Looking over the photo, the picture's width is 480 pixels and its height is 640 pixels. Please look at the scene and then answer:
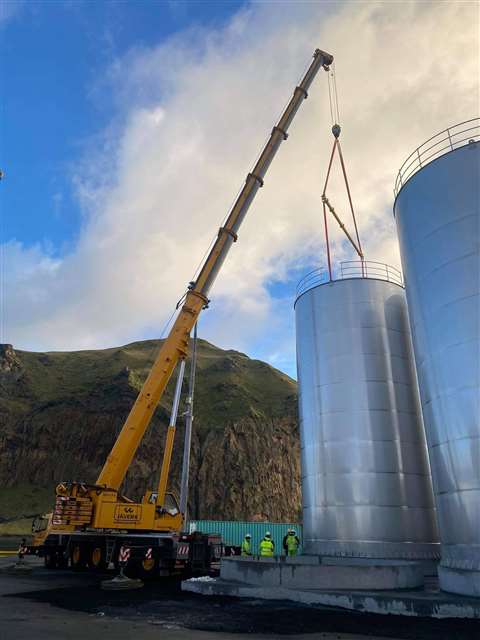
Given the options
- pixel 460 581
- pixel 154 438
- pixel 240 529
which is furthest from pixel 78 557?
pixel 154 438

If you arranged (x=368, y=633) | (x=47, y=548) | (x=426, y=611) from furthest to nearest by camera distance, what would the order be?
(x=47, y=548)
(x=426, y=611)
(x=368, y=633)

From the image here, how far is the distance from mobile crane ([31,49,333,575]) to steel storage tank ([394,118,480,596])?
1007 cm

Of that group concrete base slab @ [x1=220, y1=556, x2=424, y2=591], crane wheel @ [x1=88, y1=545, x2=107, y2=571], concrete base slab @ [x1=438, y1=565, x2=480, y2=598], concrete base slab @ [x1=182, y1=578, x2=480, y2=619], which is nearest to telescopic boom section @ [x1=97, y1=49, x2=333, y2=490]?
crane wheel @ [x1=88, y1=545, x2=107, y2=571]

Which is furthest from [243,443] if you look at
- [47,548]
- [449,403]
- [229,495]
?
[449,403]

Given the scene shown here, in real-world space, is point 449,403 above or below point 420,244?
below

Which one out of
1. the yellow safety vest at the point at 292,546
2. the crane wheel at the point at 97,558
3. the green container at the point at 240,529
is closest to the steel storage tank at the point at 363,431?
the yellow safety vest at the point at 292,546

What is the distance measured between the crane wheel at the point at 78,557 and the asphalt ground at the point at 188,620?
249 inches

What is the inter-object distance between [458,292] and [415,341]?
2215mm

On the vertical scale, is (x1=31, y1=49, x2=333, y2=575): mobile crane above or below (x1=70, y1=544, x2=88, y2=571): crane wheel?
above

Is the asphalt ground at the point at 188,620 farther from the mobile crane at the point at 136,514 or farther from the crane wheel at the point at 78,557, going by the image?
the crane wheel at the point at 78,557

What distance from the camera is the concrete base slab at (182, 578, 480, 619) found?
10.3m

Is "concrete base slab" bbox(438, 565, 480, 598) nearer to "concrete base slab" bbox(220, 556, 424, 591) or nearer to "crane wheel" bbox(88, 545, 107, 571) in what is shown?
"concrete base slab" bbox(220, 556, 424, 591)

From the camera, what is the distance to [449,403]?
41.3 feet

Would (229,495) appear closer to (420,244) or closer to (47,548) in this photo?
(47,548)
